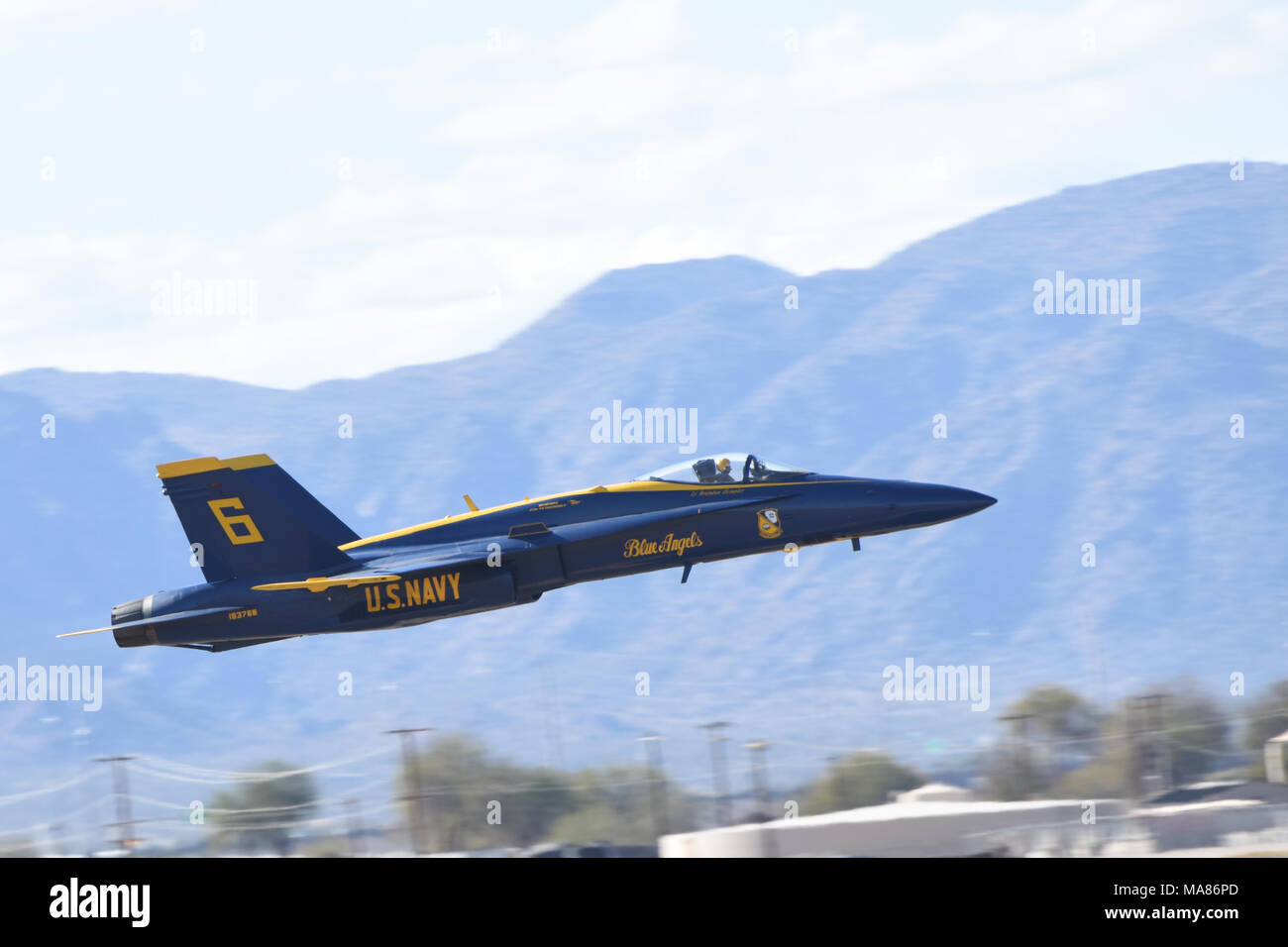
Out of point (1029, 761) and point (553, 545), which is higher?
point (553, 545)

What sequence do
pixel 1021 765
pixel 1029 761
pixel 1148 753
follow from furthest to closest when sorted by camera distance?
pixel 1029 761 → pixel 1021 765 → pixel 1148 753

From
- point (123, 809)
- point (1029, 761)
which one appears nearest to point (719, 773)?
point (1029, 761)

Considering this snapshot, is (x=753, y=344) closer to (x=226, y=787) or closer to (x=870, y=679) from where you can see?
(x=870, y=679)

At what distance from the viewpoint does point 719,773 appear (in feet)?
79.1

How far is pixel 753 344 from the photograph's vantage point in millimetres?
157875

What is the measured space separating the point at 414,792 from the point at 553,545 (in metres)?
5.80

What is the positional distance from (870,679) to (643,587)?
80.1 feet

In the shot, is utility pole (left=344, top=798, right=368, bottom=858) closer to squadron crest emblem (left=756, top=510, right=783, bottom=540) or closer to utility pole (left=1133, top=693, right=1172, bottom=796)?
squadron crest emblem (left=756, top=510, right=783, bottom=540)

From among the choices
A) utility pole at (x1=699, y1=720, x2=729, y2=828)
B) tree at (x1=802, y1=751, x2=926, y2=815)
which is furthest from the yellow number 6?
tree at (x1=802, y1=751, x2=926, y2=815)
